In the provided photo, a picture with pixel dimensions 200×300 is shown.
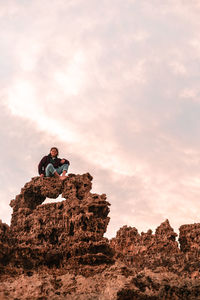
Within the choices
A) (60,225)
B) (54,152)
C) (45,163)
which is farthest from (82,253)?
(54,152)

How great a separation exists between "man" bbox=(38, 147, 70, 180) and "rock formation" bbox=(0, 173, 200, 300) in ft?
2.33

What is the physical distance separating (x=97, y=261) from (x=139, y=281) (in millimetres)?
3249

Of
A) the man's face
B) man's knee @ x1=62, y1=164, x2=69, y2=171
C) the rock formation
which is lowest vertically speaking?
the rock formation

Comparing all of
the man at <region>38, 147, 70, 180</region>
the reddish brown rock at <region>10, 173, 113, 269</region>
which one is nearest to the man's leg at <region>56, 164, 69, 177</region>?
the man at <region>38, 147, 70, 180</region>

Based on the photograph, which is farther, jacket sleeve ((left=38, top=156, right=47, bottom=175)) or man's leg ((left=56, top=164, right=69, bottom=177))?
jacket sleeve ((left=38, top=156, right=47, bottom=175))

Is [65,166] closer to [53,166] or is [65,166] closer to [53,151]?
[53,166]

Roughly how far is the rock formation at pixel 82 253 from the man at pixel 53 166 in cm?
71

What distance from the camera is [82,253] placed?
16344 millimetres

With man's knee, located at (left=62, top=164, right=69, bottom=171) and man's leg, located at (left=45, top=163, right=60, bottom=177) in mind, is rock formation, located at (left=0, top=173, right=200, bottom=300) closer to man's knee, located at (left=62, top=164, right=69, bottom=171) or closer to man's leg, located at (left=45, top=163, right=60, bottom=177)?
man's leg, located at (left=45, top=163, right=60, bottom=177)

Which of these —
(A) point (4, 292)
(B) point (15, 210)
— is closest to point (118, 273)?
(A) point (4, 292)

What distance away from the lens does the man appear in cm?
2352

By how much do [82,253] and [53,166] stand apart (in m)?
8.65

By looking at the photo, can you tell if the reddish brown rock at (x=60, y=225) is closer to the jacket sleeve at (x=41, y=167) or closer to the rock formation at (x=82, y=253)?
the rock formation at (x=82, y=253)

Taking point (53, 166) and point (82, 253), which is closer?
point (82, 253)
